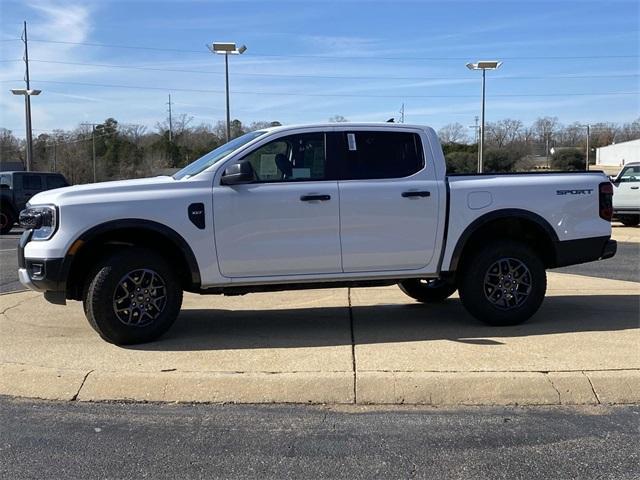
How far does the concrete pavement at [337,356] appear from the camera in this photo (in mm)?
4531

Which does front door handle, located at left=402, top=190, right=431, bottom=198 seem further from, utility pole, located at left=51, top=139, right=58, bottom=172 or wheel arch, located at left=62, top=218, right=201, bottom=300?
utility pole, located at left=51, top=139, right=58, bottom=172

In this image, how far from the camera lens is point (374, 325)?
250 inches

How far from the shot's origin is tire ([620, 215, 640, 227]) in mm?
19578

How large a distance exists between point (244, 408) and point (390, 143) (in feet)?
9.77

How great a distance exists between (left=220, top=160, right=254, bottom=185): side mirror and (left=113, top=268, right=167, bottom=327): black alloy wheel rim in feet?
3.38

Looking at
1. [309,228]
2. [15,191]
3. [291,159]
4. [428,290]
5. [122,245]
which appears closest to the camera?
[122,245]

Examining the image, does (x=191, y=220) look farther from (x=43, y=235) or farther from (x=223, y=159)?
(x=43, y=235)

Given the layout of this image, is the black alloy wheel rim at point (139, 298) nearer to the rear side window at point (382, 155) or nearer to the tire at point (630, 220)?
the rear side window at point (382, 155)

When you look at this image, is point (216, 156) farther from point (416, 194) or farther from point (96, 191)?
point (416, 194)

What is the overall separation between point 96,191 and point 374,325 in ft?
9.57

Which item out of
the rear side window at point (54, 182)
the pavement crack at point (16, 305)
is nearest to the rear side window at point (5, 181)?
the rear side window at point (54, 182)

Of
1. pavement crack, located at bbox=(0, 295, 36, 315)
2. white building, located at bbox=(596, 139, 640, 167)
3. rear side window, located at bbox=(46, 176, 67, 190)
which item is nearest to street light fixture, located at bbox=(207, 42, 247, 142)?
rear side window, located at bbox=(46, 176, 67, 190)

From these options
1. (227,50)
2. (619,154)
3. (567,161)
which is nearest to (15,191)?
(227,50)

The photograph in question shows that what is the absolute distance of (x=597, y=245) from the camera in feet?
21.0
